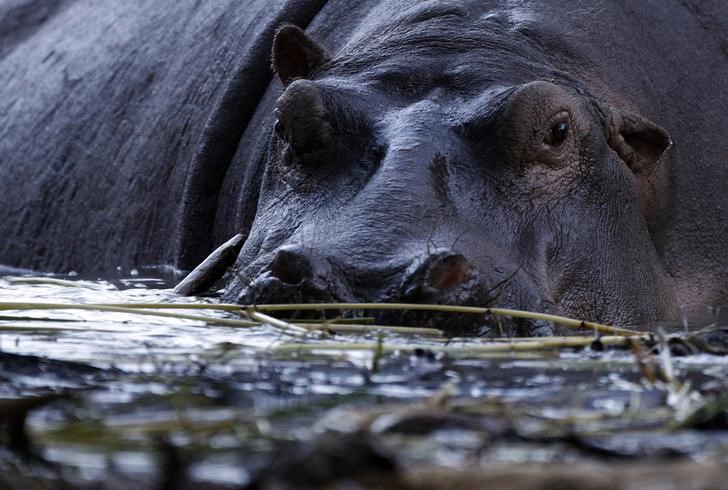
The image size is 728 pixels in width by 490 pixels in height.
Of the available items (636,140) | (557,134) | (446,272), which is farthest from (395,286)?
(636,140)

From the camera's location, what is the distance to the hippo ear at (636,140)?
455 centimetres

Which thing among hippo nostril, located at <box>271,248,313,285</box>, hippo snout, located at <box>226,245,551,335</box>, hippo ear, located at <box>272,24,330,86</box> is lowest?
hippo snout, located at <box>226,245,551,335</box>

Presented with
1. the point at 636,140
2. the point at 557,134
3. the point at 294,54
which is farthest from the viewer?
the point at 294,54

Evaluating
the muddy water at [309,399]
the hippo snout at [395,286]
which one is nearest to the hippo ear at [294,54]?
the hippo snout at [395,286]

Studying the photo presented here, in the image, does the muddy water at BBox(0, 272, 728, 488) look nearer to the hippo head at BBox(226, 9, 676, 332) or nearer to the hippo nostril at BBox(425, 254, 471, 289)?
the hippo nostril at BBox(425, 254, 471, 289)

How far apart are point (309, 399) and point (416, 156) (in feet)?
5.50

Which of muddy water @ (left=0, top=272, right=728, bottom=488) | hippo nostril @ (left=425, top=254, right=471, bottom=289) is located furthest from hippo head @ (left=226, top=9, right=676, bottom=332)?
muddy water @ (left=0, top=272, right=728, bottom=488)

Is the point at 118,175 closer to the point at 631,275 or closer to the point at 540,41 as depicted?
the point at 540,41

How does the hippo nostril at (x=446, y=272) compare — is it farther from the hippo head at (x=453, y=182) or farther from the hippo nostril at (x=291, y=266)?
the hippo nostril at (x=291, y=266)

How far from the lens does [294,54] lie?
4812 millimetres

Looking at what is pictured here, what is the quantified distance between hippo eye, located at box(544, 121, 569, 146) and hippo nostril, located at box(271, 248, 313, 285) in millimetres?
1062

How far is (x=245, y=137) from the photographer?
5.59 meters

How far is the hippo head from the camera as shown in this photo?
11.5 ft

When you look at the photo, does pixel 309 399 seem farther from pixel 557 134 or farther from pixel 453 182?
pixel 557 134
